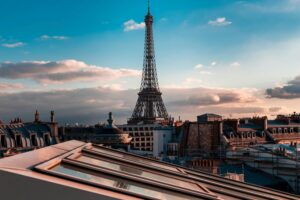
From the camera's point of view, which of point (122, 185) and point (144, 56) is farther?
point (144, 56)

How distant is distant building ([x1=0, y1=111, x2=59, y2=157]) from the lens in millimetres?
50906

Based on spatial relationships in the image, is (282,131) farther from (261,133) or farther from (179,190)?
(179,190)

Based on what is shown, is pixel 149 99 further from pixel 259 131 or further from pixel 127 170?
pixel 127 170

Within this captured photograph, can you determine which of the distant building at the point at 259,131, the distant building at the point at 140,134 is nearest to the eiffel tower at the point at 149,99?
the distant building at the point at 140,134

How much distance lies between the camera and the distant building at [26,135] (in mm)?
50906

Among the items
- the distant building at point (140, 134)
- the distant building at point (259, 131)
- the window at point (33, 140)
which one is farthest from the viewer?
the distant building at point (140, 134)

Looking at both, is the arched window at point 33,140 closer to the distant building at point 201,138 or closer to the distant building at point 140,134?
the distant building at point 201,138

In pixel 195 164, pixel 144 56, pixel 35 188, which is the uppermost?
pixel 144 56

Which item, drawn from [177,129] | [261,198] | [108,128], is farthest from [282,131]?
[261,198]

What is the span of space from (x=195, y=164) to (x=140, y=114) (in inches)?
3201

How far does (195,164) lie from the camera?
3325 cm

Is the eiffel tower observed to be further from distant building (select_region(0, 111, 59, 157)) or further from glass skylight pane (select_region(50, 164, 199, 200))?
glass skylight pane (select_region(50, 164, 199, 200))

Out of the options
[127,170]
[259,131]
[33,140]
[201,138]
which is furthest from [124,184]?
[259,131]

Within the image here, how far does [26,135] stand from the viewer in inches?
2151
